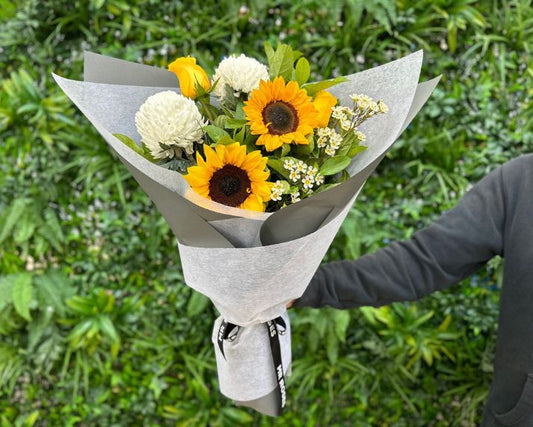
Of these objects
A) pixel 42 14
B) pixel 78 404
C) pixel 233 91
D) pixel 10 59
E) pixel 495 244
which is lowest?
pixel 78 404

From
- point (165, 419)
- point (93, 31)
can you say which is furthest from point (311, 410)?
point (93, 31)

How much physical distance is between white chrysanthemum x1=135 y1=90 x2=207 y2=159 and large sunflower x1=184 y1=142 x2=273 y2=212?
0.18ft

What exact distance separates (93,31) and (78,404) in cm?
171

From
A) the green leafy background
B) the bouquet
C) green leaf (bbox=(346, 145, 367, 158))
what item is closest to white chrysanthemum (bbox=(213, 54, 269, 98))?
the bouquet

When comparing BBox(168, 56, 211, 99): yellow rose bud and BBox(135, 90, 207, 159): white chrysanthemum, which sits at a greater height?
BBox(168, 56, 211, 99): yellow rose bud

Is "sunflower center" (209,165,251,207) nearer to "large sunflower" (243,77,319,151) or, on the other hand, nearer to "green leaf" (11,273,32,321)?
"large sunflower" (243,77,319,151)

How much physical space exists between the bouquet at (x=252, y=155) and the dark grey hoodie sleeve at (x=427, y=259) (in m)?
0.24

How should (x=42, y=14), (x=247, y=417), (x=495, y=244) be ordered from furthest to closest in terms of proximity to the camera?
(x=247, y=417), (x=42, y=14), (x=495, y=244)

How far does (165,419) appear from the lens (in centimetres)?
220

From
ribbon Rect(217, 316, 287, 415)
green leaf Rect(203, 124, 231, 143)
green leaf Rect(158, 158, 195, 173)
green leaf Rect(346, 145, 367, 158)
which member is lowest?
ribbon Rect(217, 316, 287, 415)

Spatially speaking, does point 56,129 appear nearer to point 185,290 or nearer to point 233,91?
point 185,290

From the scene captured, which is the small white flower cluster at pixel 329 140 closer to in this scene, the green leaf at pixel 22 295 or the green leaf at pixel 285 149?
the green leaf at pixel 285 149

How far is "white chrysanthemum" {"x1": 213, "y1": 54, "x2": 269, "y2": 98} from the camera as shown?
860 mm

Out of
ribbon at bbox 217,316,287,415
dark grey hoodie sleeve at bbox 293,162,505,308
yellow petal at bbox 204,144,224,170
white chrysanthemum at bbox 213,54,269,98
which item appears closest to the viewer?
yellow petal at bbox 204,144,224,170
